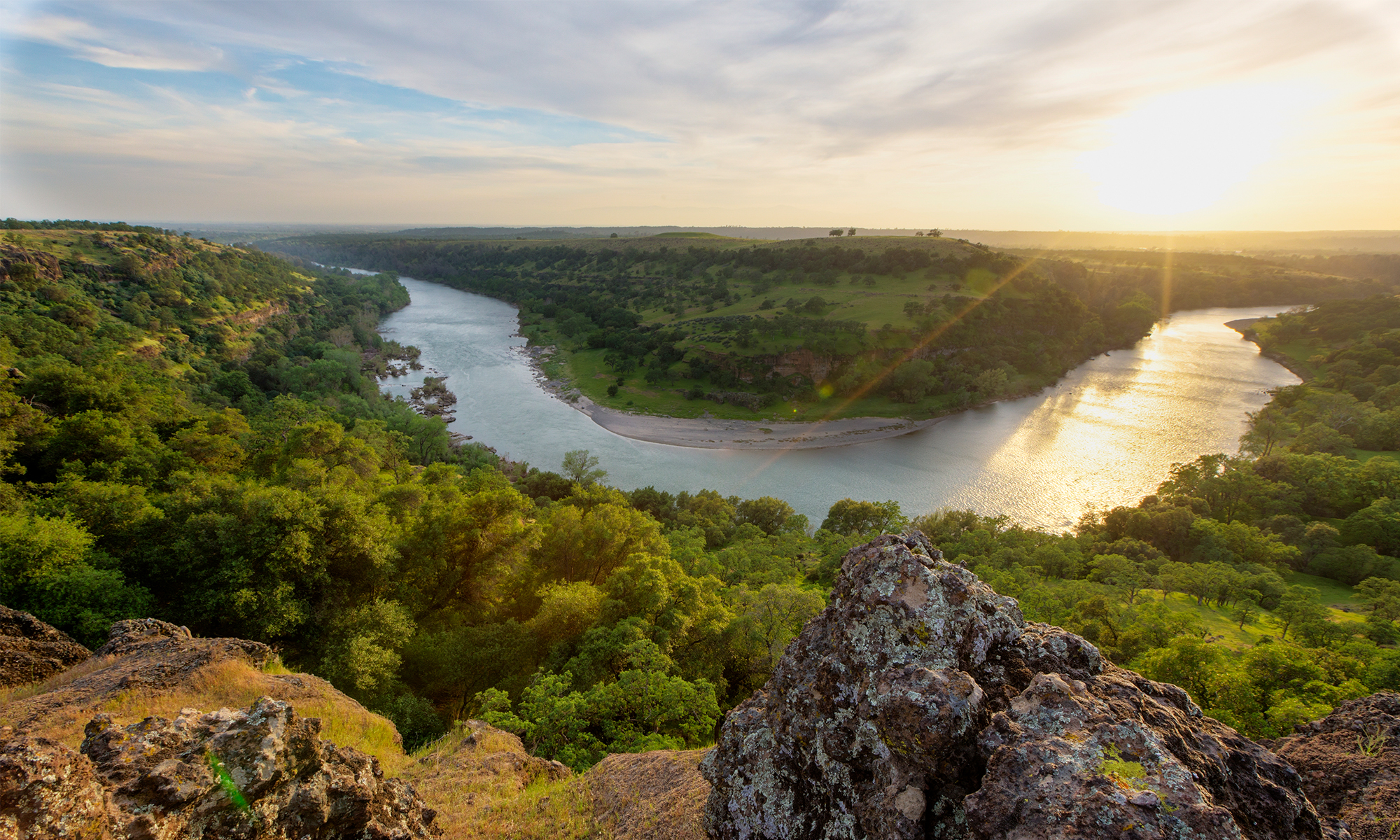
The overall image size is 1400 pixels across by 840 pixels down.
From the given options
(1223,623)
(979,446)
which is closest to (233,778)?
(1223,623)

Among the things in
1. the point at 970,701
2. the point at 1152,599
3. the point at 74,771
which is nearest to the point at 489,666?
the point at 74,771

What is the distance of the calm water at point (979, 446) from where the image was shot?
5069 cm

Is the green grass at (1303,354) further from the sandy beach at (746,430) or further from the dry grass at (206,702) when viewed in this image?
the dry grass at (206,702)

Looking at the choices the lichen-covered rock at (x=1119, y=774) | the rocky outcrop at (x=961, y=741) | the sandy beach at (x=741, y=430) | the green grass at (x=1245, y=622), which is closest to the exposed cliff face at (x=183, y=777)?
the rocky outcrop at (x=961, y=741)

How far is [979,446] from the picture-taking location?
203ft

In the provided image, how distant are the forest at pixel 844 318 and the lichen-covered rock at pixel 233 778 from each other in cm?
6313

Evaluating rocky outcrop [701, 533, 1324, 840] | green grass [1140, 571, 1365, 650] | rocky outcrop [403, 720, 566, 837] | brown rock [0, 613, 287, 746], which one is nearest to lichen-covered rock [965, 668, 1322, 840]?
rocky outcrop [701, 533, 1324, 840]

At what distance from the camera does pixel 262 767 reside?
518cm

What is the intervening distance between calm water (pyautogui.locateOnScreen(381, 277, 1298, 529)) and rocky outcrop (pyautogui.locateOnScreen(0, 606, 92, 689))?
130 ft

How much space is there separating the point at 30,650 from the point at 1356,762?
65.9 feet

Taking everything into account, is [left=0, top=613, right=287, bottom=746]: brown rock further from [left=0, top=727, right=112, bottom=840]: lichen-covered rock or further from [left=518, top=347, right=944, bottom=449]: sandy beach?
[left=518, top=347, right=944, bottom=449]: sandy beach

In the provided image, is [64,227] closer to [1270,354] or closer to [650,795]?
[650,795]

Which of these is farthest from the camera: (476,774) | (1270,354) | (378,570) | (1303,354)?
(1270,354)

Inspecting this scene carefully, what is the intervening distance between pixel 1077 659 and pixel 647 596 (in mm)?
12667
